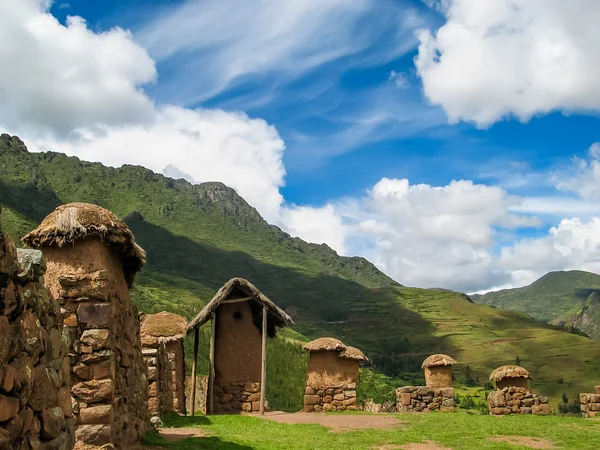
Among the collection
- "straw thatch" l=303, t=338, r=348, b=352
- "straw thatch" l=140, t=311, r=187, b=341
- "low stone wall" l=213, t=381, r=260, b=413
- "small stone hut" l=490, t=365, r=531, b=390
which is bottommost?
"low stone wall" l=213, t=381, r=260, b=413

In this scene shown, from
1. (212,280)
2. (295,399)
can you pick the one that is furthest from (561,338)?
(295,399)

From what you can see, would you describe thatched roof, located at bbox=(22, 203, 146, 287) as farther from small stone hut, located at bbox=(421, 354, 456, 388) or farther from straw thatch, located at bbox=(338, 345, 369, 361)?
small stone hut, located at bbox=(421, 354, 456, 388)

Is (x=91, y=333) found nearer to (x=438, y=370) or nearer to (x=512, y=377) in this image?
(x=512, y=377)

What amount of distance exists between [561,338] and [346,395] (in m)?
117

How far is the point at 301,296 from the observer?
175 meters

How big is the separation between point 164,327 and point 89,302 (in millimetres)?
12030

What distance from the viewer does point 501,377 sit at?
23.1 metres

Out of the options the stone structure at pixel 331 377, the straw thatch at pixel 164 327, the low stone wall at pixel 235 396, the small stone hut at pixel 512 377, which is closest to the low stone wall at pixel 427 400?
the small stone hut at pixel 512 377

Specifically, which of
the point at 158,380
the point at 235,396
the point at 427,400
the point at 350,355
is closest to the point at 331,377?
the point at 350,355

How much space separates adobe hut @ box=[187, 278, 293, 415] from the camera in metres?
21.1

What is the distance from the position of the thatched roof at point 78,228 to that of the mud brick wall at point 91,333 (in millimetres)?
193

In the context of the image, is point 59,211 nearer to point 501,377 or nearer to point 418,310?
point 501,377

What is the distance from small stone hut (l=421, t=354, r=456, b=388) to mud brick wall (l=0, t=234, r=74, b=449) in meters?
22.6

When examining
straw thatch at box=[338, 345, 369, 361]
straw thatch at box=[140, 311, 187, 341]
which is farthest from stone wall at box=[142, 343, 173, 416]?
straw thatch at box=[338, 345, 369, 361]
